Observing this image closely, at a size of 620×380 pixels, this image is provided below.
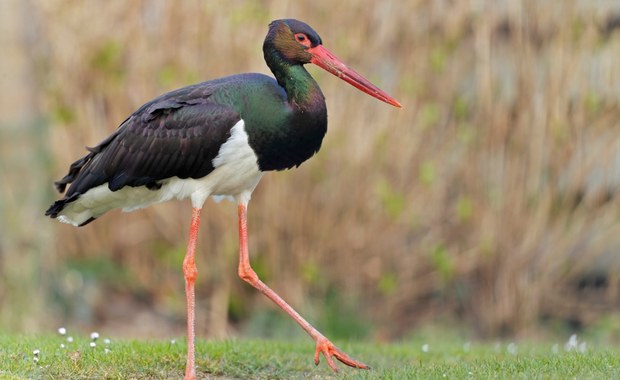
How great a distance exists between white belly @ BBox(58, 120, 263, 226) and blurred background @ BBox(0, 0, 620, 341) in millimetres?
3641

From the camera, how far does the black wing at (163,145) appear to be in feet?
23.2

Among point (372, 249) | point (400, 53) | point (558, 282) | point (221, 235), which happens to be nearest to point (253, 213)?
point (221, 235)

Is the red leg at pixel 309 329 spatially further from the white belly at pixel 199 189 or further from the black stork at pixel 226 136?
the white belly at pixel 199 189

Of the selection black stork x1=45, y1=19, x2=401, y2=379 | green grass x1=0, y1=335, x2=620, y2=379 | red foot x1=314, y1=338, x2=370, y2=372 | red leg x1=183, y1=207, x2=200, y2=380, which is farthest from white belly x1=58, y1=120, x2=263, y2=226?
red foot x1=314, y1=338, x2=370, y2=372

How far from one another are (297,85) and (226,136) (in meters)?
0.55

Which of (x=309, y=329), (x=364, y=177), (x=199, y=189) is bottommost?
(x=309, y=329)

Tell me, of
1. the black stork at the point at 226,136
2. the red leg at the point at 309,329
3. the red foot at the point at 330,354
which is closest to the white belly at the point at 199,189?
the black stork at the point at 226,136

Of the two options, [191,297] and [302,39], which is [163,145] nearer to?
[191,297]

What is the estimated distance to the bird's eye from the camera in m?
7.29

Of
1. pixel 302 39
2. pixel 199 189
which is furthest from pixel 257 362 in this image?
pixel 302 39

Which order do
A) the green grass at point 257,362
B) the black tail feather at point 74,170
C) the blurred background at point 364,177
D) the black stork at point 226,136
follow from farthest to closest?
the blurred background at point 364,177 → the black tail feather at point 74,170 → the black stork at point 226,136 → the green grass at point 257,362

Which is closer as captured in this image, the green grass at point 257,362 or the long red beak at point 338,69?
the green grass at point 257,362

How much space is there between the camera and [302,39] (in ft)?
23.9

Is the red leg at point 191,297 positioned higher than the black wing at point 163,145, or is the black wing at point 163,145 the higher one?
the black wing at point 163,145
